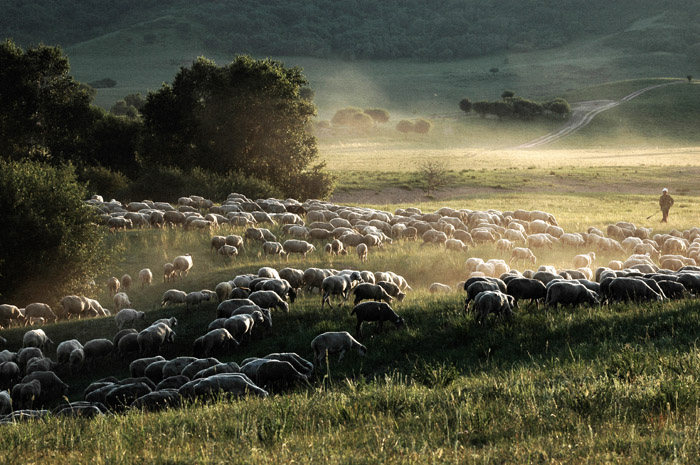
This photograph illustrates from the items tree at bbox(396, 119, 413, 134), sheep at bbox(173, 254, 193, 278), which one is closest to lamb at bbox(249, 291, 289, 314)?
sheep at bbox(173, 254, 193, 278)

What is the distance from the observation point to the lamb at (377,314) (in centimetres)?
1290

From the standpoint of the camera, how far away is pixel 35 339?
50.3 ft

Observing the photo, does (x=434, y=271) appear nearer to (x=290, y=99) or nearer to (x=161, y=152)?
(x=290, y=99)

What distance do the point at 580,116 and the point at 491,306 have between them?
5134 inches

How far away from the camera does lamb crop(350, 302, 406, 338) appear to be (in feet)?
42.3

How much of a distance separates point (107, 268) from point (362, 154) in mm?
76629

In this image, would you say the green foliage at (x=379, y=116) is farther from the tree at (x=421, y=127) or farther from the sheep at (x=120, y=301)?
the sheep at (x=120, y=301)

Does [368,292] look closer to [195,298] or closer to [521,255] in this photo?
[195,298]

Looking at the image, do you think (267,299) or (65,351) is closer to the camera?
(65,351)

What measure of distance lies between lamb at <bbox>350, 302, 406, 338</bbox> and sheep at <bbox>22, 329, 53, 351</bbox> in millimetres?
8537

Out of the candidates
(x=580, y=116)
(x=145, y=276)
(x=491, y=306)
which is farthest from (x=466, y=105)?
(x=491, y=306)

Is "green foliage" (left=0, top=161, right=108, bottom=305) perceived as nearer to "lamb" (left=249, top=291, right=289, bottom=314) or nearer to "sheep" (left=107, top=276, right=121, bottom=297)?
"sheep" (left=107, top=276, right=121, bottom=297)

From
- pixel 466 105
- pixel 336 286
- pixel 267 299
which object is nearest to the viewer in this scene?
pixel 267 299

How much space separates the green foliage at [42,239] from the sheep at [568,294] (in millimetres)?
16005
